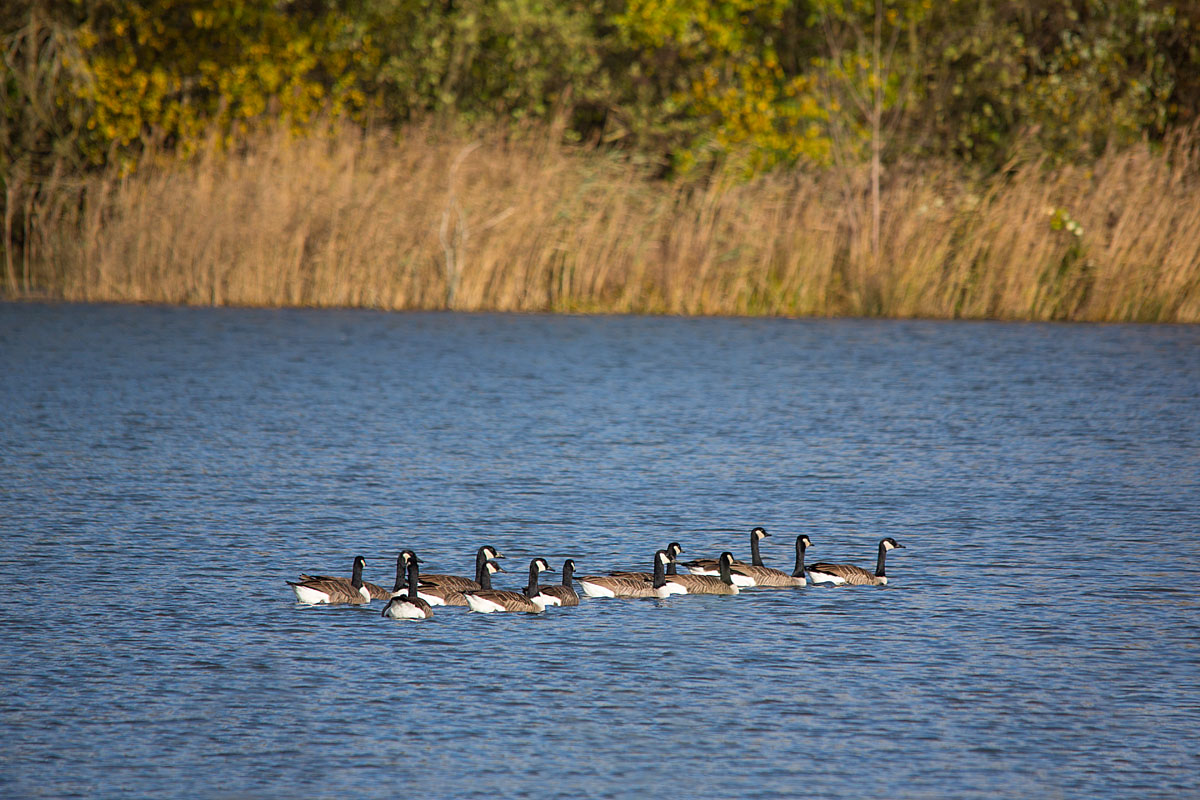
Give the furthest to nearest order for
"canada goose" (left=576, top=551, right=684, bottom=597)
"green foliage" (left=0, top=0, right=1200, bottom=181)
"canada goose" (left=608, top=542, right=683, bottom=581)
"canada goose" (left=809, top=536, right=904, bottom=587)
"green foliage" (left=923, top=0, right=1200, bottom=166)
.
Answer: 1. "green foliage" (left=0, top=0, right=1200, bottom=181)
2. "green foliage" (left=923, top=0, right=1200, bottom=166)
3. "canada goose" (left=809, top=536, right=904, bottom=587)
4. "canada goose" (left=608, top=542, right=683, bottom=581)
5. "canada goose" (left=576, top=551, right=684, bottom=597)

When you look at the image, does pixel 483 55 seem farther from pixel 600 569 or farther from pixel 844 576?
pixel 844 576

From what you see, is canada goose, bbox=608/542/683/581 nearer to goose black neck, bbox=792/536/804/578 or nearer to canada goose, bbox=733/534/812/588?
canada goose, bbox=733/534/812/588

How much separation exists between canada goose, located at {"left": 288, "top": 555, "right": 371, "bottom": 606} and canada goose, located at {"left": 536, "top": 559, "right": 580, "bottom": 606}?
908 mm

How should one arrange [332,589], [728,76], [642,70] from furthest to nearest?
[642,70] < [728,76] < [332,589]

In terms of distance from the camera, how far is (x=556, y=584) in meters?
8.73

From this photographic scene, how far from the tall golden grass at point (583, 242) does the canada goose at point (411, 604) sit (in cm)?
1475

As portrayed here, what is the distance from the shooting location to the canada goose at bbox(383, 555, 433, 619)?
26.9 feet

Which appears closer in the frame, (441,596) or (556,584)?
(441,596)

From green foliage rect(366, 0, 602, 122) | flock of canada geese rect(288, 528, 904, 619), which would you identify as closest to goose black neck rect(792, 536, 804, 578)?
flock of canada geese rect(288, 528, 904, 619)

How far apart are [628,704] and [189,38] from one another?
25742 mm

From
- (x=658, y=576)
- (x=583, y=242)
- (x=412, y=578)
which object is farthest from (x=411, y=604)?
(x=583, y=242)

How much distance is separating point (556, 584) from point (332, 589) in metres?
1.16

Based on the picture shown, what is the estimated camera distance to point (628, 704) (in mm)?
6910

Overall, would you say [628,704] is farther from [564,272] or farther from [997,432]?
[564,272]
